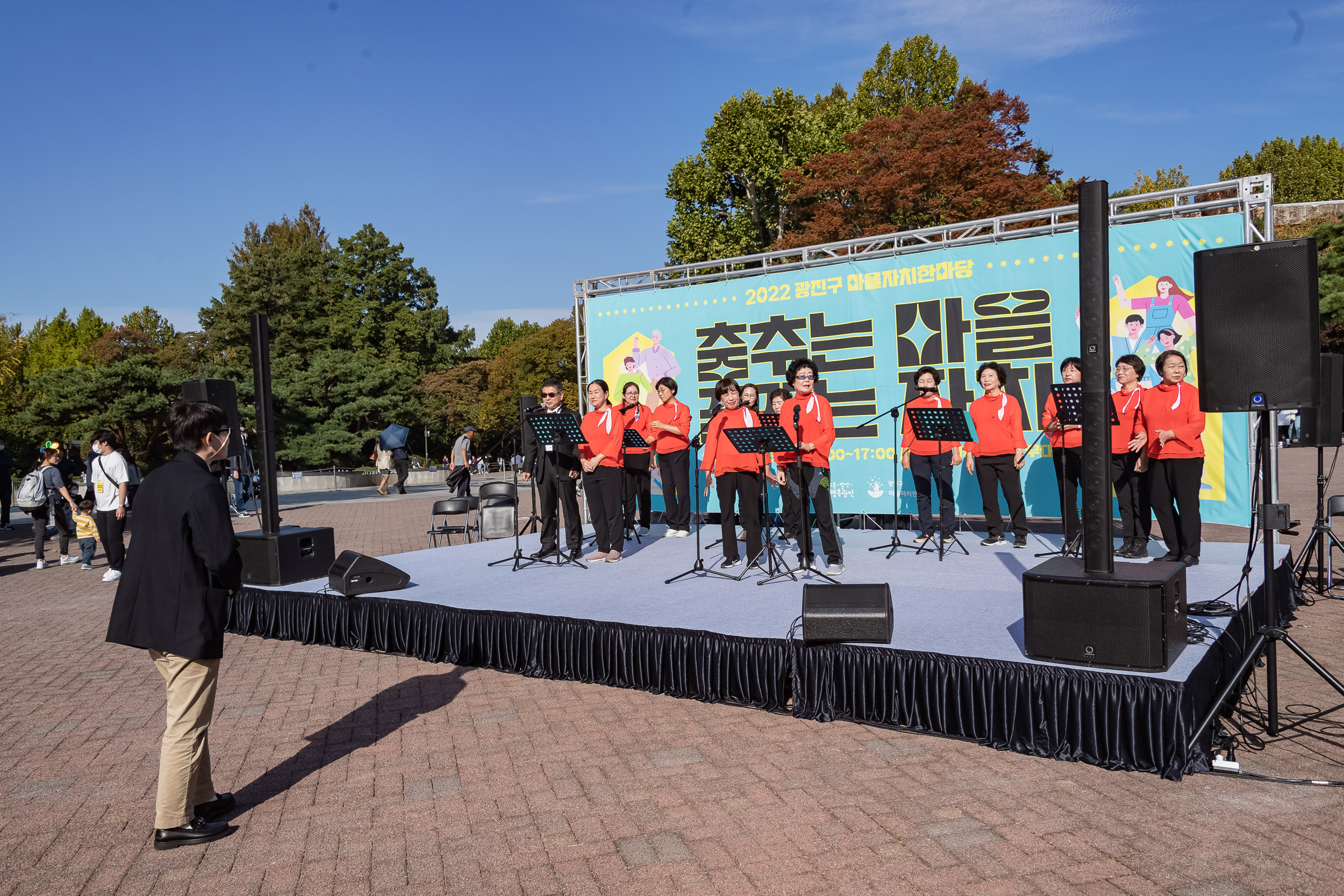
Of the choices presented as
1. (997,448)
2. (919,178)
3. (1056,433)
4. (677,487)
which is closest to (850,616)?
(1056,433)

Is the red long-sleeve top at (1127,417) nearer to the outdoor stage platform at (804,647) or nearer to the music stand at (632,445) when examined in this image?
the outdoor stage platform at (804,647)

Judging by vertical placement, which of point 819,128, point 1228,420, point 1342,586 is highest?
point 819,128

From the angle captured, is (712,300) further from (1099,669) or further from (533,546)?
(1099,669)

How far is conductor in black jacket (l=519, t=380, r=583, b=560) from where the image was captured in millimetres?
7684

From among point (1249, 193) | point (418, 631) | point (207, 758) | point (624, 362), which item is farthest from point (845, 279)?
point (207, 758)

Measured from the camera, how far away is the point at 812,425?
6.98 metres

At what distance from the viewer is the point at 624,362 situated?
12.1 metres

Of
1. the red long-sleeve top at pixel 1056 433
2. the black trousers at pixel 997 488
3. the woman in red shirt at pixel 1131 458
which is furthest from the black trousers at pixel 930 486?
the woman in red shirt at pixel 1131 458

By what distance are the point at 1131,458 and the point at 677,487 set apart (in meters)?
4.85

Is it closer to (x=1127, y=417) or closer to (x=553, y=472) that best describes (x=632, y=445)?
(x=553, y=472)

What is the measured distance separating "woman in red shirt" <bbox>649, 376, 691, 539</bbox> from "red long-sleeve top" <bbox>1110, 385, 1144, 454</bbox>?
4277mm

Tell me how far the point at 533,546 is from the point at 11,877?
6.22 metres

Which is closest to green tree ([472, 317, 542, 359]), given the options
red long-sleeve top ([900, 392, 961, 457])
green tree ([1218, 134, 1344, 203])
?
green tree ([1218, 134, 1344, 203])

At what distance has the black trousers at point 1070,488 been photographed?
7531 millimetres
